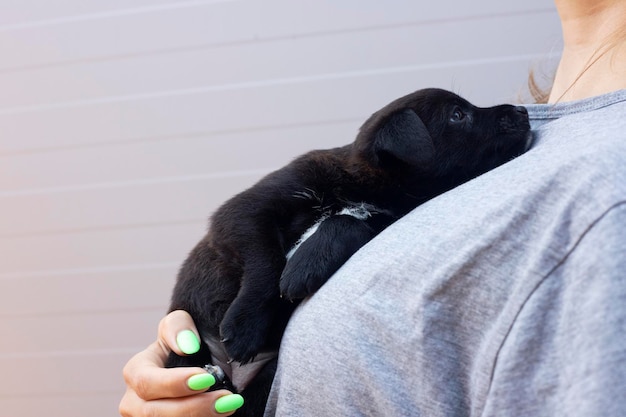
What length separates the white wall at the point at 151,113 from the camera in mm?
4086

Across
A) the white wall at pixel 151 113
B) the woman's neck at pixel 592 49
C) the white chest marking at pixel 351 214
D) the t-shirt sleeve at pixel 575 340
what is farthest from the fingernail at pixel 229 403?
the white wall at pixel 151 113

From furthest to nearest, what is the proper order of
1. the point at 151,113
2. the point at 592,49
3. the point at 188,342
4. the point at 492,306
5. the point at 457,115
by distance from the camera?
the point at 151,113 → the point at 457,115 → the point at 592,49 → the point at 188,342 → the point at 492,306

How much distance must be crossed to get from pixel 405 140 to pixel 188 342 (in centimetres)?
84

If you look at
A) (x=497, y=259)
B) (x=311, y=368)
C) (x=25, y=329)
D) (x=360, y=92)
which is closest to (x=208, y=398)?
(x=311, y=368)

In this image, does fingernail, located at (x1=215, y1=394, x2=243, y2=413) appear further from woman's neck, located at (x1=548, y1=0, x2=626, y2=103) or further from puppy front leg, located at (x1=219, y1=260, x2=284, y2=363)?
woman's neck, located at (x1=548, y1=0, x2=626, y2=103)

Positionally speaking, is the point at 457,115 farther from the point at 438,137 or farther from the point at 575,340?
the point at 575,340

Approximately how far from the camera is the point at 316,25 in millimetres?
4125

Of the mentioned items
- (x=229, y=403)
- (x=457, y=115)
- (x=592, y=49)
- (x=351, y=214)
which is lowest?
(x=229, y=403)

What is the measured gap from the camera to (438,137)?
2244mm

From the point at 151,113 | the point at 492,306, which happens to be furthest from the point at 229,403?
the point at 151,113

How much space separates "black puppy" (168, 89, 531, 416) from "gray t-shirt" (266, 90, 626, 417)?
37cm

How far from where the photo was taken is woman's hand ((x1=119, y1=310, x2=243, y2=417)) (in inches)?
68.2

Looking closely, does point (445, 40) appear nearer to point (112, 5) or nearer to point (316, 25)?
point (316, 25)

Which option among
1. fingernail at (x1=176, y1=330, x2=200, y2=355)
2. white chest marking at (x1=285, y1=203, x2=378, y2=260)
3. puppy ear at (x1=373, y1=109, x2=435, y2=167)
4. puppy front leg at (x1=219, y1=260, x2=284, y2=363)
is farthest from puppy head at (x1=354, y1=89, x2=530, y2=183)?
fingernail at (x1=176, y1=330, x2=200, y2=355)
